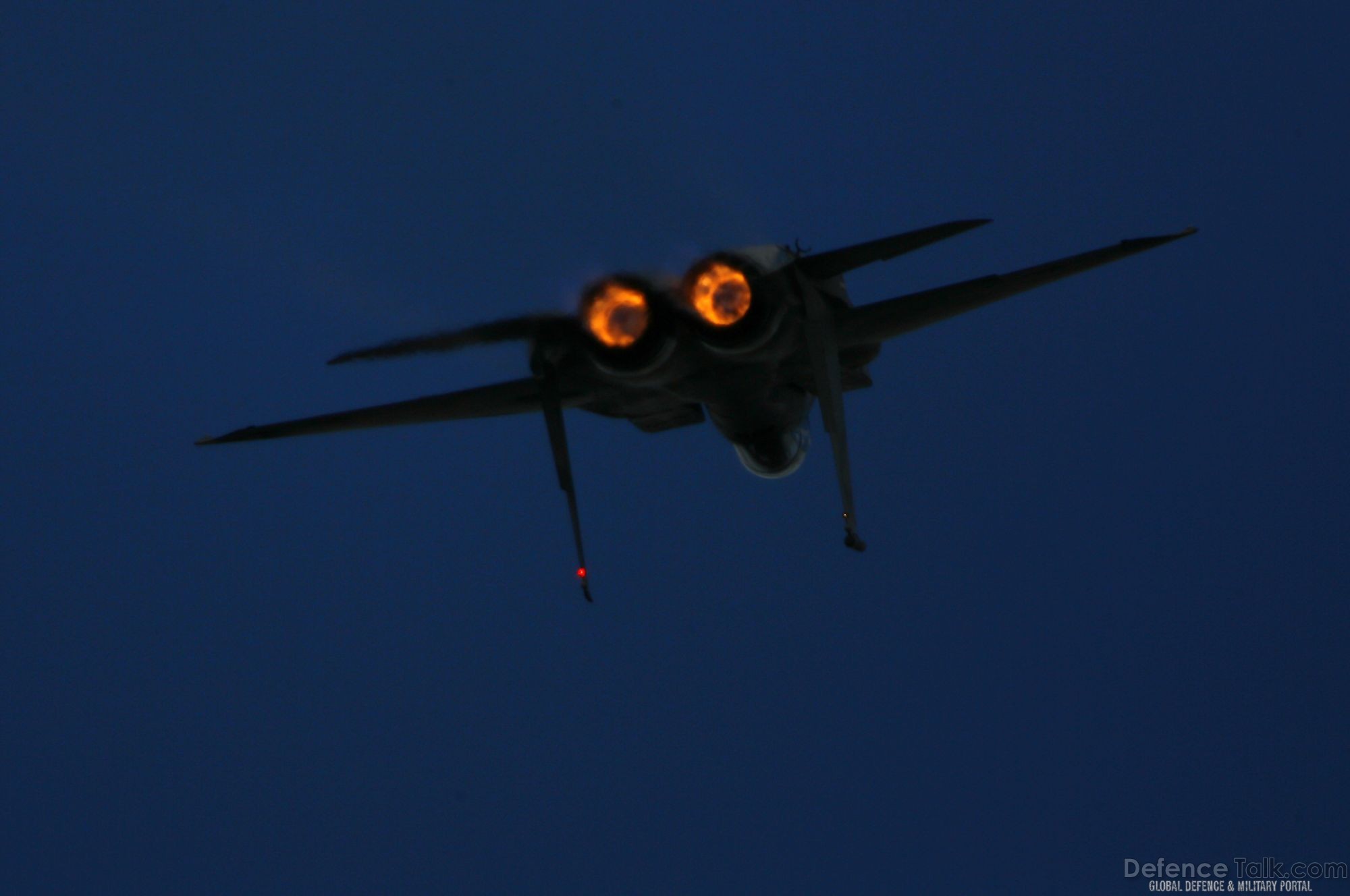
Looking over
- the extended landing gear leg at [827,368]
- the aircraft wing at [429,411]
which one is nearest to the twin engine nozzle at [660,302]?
the extended landing gear leg at [827,368]

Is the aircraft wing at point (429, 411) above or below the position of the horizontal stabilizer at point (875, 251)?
below

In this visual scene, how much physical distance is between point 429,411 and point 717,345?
5002 millimetres

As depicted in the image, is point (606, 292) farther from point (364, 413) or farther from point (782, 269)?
point (364, 413)

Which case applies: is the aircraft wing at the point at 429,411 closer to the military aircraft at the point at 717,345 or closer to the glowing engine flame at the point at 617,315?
the military aircraft at the point at 717,345

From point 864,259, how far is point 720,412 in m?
4.80

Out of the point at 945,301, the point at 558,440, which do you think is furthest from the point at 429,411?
the point at 945,301

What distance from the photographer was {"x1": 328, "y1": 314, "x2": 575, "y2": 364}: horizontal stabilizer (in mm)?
11508

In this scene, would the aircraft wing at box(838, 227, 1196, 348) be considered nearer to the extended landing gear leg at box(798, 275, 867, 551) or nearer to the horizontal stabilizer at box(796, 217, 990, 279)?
the extended landing gear leg at box(798, 275, 867, 551)

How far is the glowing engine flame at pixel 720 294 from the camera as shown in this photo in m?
12.2

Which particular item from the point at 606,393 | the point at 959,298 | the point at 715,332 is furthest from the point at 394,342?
the point at 959,298

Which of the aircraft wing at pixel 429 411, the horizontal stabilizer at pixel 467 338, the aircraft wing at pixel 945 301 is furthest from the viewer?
the aircraft wing at pixel 429 411

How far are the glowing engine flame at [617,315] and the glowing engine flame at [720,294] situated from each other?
55cm

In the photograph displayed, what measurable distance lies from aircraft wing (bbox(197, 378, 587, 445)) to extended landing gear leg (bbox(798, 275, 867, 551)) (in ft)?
10.4

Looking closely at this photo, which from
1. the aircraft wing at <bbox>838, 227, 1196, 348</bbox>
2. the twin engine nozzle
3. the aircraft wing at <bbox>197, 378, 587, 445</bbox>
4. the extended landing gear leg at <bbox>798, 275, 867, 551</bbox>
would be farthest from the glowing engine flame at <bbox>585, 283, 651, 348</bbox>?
the aircraft wing at <bbox>838, 227, 1196, 348</bbox>
